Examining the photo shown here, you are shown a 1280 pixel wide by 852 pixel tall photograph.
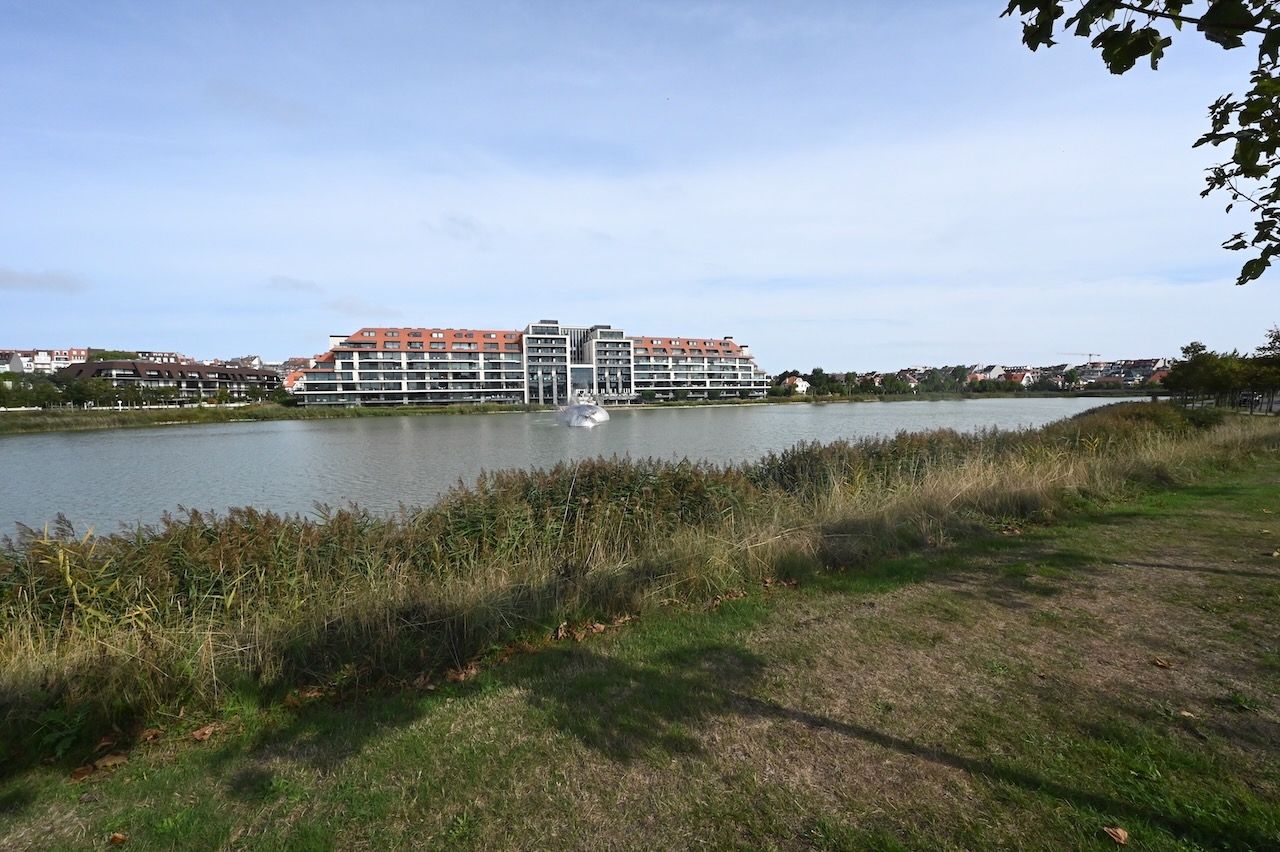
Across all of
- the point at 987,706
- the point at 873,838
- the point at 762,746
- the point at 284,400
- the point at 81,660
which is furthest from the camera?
the point at 284,400

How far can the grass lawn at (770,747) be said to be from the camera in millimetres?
2787

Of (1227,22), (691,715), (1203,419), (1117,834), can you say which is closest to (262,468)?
(691,715)

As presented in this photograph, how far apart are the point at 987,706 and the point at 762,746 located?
4.77 feet

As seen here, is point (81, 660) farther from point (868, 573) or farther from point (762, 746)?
point (868, 573)

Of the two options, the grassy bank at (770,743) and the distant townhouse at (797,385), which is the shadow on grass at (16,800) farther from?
the distant townhouse at (797,385)

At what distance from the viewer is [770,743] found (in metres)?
3.41

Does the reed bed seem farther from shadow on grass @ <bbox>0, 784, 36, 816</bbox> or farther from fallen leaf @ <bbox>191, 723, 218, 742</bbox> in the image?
shadow on grass @ <bbox>0, 784, 36, 816</bbox>

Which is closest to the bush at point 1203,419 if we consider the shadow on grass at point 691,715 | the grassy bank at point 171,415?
the shadow on grass at point 691,715

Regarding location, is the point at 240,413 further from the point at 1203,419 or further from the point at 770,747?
the point at 770,747

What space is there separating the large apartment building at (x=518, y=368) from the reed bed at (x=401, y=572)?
302ft

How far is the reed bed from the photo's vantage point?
4328mm

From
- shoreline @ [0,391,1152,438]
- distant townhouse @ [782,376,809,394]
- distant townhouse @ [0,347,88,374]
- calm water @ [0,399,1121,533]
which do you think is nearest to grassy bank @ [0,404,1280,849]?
calm water @ [0,399,1121,533]

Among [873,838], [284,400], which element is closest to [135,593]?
[873,838]

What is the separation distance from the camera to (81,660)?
14.1 feet
